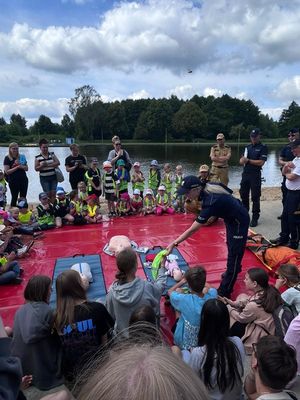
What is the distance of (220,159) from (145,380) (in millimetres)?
7542

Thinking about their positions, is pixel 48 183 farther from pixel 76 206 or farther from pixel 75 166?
pixel 76 206

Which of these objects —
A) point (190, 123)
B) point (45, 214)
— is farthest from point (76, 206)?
point (190, 123)

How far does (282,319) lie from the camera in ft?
9.76

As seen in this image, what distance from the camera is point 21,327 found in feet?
8.44

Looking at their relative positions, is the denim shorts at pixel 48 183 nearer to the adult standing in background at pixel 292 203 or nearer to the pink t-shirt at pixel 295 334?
the adult standing in background at pixel 292 203

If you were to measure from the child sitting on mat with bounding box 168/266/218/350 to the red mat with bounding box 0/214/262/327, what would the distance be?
0.59 m

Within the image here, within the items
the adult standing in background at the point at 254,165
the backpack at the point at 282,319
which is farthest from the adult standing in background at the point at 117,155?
the backpack at the point at 282,319

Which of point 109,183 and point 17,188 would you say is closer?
point 17,188

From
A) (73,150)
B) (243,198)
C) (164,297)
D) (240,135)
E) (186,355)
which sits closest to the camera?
(186,355)

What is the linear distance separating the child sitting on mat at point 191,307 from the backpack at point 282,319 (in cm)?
61

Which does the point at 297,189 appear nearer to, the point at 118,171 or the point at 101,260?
the point at 101,260

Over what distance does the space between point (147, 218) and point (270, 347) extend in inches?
225

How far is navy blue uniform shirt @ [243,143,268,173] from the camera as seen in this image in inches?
271

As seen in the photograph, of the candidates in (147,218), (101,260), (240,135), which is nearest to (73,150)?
(147,218)
